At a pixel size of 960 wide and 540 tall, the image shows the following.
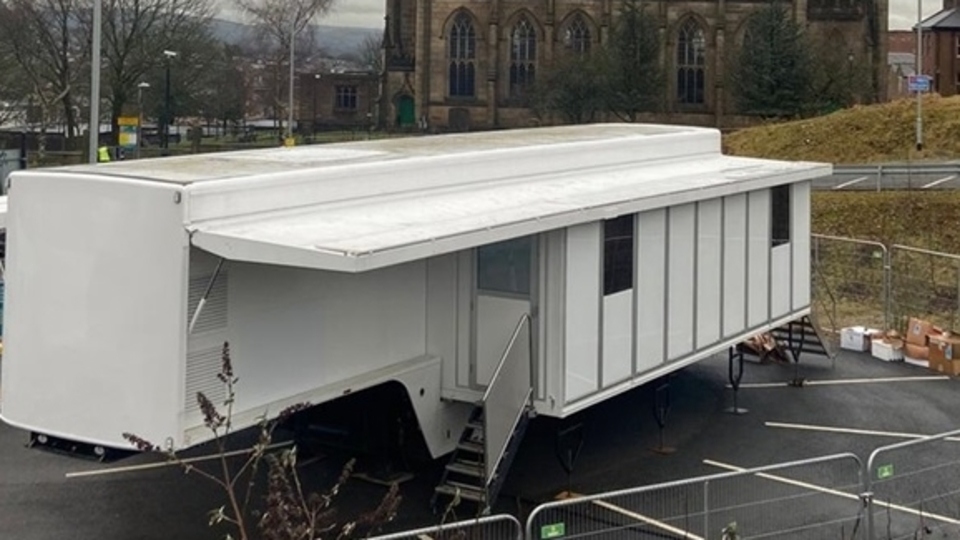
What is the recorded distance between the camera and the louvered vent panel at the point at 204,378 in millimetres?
8812

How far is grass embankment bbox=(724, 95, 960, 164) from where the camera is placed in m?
43.4

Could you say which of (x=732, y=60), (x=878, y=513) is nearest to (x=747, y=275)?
(x=878, y=513)

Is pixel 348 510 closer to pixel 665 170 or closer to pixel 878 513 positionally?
pixel 878 513

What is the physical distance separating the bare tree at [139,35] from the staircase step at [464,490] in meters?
41.5

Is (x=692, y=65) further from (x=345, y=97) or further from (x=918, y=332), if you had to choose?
(x=918, y=332)

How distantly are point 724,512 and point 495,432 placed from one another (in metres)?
2.28

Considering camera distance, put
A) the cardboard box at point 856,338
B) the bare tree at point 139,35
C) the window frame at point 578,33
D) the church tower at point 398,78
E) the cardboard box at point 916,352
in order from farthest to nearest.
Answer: the church tower at point 398,78, the window frame at point 578,33, the bare tree at point 139,35, the cardboard box at point 856,338, the cardboard box at point 916,352

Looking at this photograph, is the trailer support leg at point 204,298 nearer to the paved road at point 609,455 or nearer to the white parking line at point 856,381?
the paved road at point 609,455

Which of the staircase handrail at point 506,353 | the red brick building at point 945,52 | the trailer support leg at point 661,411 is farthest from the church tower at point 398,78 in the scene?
the staircase handrail at point 506,353

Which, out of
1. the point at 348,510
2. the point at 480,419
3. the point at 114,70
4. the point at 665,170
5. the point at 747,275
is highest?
the point at 114,70

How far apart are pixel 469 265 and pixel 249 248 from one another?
3627 millimetres

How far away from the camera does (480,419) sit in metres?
11.1

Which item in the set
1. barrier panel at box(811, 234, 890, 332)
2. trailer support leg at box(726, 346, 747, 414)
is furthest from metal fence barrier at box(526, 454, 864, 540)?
barrier panel at box(811, 234, 890, 332)

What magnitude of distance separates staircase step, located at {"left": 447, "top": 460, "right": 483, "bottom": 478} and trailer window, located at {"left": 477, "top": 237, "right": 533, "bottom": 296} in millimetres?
1801
